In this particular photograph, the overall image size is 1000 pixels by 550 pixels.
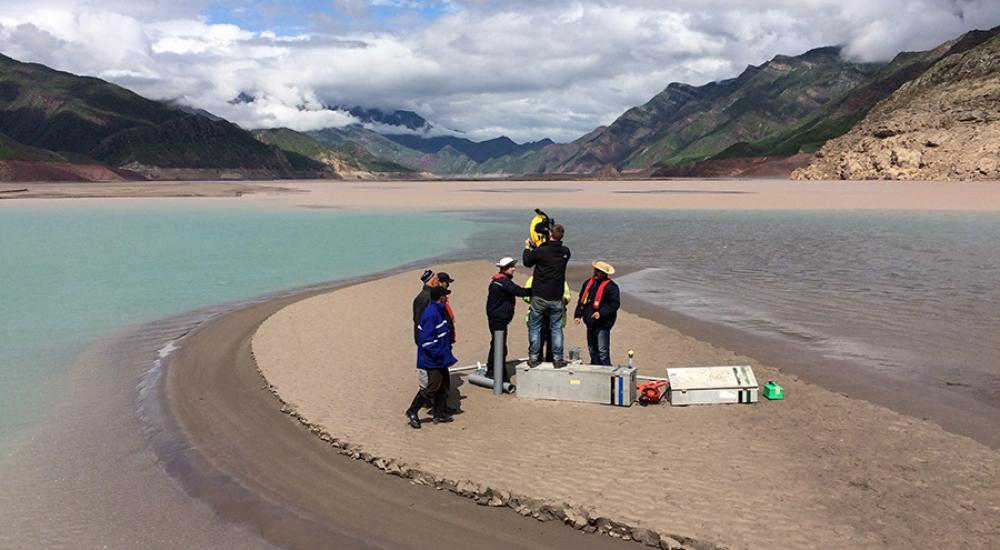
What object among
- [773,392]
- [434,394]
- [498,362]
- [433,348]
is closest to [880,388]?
[773,392]

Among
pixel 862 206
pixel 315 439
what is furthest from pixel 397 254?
pixel 862 206

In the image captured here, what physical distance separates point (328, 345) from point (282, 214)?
55580 mm

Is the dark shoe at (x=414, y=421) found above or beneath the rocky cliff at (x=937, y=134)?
beneath

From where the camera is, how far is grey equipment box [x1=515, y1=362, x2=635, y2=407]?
1111 cm

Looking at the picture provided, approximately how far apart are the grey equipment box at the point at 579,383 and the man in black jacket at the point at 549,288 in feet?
0.65

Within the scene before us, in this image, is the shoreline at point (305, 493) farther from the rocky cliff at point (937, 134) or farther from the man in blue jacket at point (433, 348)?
the rocky cliff at point (937, 134)

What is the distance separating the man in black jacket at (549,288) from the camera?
37.4 ft

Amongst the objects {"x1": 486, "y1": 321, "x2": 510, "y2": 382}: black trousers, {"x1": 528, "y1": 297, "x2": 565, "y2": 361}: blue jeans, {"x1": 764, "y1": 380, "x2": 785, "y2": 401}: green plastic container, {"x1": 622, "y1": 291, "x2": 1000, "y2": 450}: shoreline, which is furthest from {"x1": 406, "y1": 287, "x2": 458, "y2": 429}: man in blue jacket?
{"x1": 622, "y1": 291, "x2": 1000, "y2": 450}: shoreline

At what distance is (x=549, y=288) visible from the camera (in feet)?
38.1

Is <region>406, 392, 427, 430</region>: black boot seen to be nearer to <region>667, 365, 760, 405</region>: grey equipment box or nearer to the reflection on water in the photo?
<region>667, 365, 760, 405</region>: grey equipment box

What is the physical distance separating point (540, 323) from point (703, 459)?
3924 mm

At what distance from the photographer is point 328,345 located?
15688 mm

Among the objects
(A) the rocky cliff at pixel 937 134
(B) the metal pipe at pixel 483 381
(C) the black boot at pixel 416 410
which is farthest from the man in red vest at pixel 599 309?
(A) the rocky cliff at pixel 937 134

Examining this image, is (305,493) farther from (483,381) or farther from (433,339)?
(483,381)
